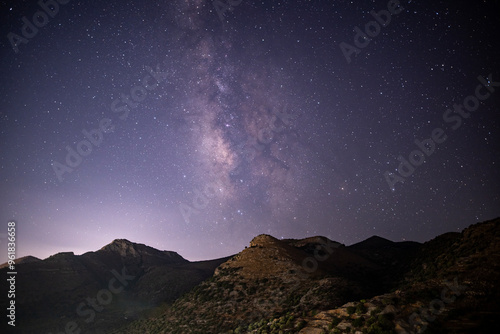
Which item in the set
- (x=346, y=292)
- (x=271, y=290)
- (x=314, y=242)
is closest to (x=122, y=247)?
(x=314, y=242)

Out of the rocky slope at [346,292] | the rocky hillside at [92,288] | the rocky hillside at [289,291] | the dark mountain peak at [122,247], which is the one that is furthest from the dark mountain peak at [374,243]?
the dark mountain peak at [122,247]

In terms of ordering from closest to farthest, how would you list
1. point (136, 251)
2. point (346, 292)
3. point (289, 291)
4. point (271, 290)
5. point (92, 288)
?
point (346, 292)
point (289, 291)
point (271, 290)
point (92, 288)
point (136, 251)

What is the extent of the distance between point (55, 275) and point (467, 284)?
272ft

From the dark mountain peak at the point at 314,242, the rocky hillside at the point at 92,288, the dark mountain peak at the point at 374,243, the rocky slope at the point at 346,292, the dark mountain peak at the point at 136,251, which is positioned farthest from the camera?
the dark mountain peak at the point at 136,251

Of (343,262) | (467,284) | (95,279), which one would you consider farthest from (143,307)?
(467,284)

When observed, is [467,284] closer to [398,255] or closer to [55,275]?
[398,255]

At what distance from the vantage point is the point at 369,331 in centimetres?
1151

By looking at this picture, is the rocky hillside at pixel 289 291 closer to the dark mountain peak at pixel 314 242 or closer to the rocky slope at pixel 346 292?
the rocky slope at pixel 346 292

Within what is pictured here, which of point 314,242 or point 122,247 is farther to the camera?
point 122,247

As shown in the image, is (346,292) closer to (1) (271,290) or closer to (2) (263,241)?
(1) (271,290)

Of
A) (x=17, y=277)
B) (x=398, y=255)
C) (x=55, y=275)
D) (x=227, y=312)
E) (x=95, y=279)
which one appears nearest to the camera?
(x=227, y=312)

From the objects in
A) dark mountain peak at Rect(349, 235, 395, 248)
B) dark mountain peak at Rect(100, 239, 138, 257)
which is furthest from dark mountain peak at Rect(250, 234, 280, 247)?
dark mountain peak at Rect(100, 239, 138, 257)

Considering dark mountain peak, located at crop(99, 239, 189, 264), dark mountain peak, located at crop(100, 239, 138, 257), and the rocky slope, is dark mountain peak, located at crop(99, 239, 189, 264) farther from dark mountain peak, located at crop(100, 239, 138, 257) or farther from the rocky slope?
the rocky slope

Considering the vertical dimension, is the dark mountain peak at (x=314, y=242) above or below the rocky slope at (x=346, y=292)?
above
